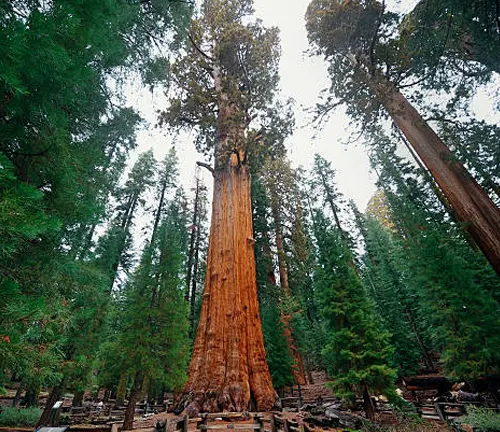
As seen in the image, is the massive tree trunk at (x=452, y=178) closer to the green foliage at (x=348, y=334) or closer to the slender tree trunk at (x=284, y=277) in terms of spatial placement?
the green foliage at (x=348, y=334)

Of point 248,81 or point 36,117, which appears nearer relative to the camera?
point 36,117

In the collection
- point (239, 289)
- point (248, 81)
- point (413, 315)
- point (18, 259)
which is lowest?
point (18, 259)

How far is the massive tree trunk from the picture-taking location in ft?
18.4

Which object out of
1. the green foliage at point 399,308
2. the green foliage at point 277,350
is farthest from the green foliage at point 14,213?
the green foliage at point 399,308

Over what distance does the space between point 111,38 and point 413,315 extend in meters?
21.8

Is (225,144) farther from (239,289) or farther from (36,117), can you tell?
(36,117)

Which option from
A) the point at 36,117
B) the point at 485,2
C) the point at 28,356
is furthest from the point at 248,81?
the point at 28,356

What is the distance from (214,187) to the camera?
28.7ft

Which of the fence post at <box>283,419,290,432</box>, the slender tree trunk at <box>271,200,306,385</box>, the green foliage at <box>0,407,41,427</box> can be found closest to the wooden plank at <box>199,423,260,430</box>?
the fence post at <box>283,419,290,432</box>

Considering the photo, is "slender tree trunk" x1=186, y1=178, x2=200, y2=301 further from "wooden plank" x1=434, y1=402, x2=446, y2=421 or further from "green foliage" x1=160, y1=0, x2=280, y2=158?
"wooden plank" x1=434, y1=402, x2=446, y2=421

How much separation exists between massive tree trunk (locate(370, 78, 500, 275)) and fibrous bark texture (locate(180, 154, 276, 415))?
5483 millimetres

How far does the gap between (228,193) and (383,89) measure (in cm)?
611

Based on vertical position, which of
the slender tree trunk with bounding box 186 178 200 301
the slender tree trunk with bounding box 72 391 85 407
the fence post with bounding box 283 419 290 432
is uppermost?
the slender tree trunk with bounding box 186 178 200 301

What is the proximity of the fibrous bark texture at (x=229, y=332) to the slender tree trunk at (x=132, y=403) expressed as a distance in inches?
122
